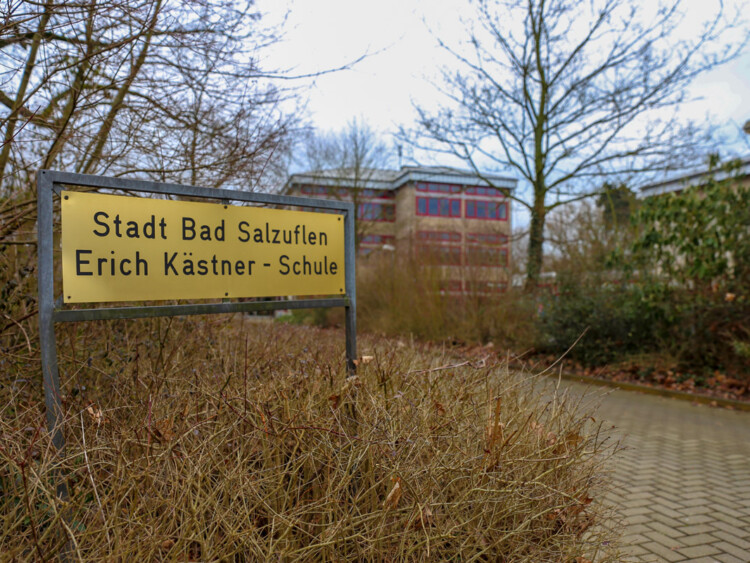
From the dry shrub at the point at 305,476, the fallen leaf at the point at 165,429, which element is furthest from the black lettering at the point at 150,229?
the fallen leaf at the point at 165,429

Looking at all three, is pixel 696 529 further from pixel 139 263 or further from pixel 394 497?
pixel 139 263

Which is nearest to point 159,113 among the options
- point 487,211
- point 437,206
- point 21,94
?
point 21,94

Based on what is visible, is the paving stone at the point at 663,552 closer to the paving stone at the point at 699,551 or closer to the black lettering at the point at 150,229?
the paving stone at the point at 699,551

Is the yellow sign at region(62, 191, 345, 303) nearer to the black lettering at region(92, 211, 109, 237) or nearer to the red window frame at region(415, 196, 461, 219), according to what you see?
the black lettering at region(92, 211, 109, 237)

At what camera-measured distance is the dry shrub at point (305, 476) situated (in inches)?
79.5

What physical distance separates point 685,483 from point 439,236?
11046 millimetres

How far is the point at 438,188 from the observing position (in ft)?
116

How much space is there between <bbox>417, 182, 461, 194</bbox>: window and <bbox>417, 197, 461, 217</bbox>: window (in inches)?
21.4

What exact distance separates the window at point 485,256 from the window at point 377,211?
45.7ft

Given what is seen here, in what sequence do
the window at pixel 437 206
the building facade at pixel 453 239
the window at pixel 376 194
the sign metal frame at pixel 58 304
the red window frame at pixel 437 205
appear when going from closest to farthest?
the sign metal frame at pixel 58 304
the building facade at pixel 453 239
the window at pixel 376 194
the red window frame at pixel 437 205
the window at pixel 437 206

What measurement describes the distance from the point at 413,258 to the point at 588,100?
5.76 meters

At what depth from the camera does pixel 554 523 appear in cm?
248

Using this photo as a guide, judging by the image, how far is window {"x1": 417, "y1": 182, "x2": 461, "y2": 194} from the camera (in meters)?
33.9

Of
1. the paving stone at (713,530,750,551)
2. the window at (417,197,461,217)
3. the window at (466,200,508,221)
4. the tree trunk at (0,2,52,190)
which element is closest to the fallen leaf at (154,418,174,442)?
the tree trunk at (0,2,52,190)
